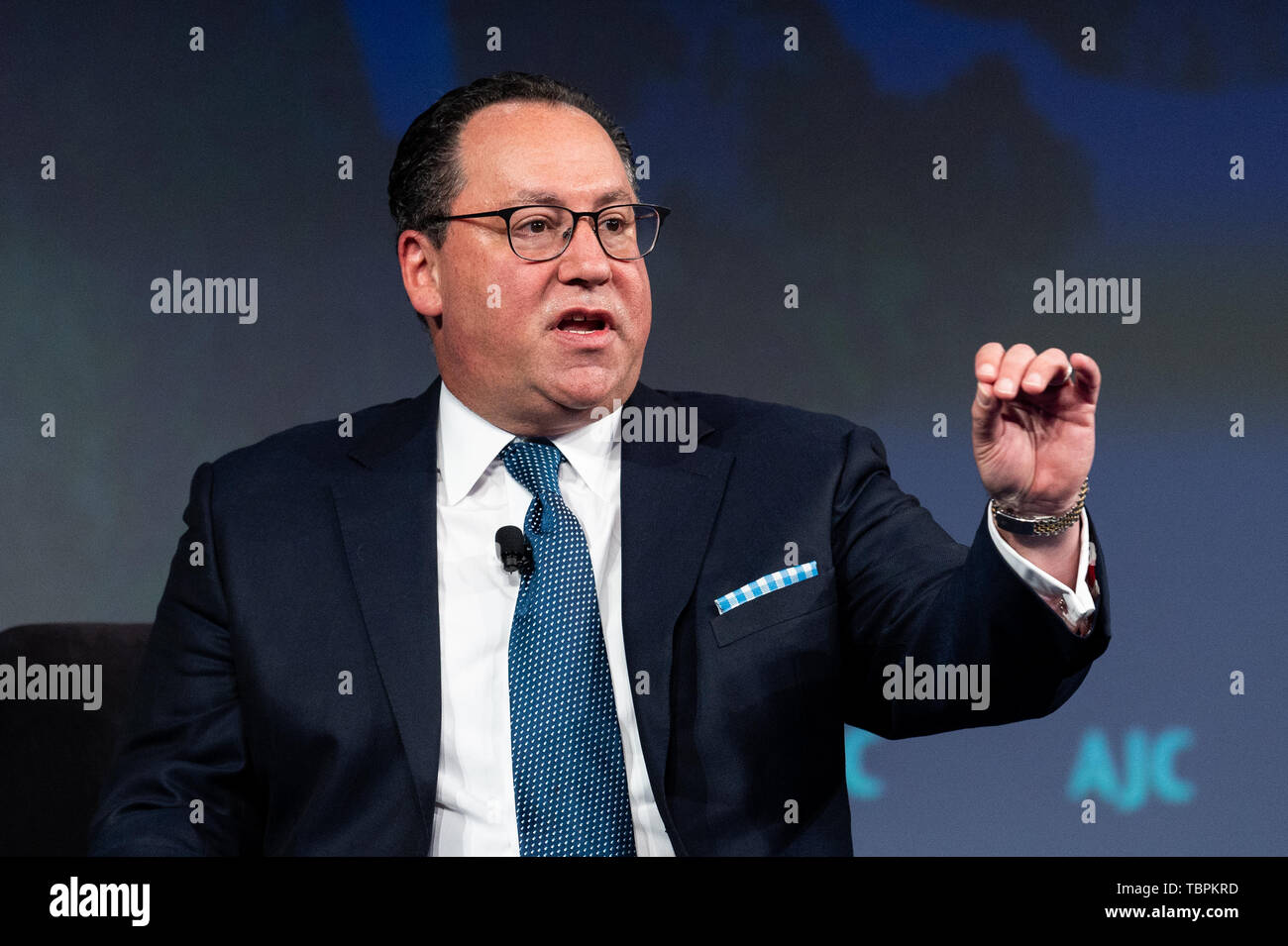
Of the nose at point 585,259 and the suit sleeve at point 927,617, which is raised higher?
the nose at point 585,259

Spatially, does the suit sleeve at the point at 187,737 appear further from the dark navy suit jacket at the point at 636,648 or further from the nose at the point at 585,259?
the nose at the point at 585,259

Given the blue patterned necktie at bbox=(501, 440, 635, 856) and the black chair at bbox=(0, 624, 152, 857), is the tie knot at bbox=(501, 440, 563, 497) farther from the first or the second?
the black chair at bbox=(0, 624, 152, 857)

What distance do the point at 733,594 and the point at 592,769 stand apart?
329 mm

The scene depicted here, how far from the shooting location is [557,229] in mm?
2221

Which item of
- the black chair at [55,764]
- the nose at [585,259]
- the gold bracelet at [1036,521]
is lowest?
the black chair at [55,764]

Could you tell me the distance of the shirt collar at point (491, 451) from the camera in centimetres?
224

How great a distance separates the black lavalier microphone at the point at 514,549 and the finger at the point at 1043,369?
79cm

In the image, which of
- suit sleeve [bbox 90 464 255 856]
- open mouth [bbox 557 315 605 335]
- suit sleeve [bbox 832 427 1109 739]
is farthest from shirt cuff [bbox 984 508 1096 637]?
suit sleeve [bbox 90 464 255 856]

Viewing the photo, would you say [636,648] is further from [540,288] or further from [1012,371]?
[1012,371]

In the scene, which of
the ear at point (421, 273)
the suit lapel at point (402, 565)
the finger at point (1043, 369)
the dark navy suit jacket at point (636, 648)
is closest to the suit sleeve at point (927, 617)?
the dark navy suit jacket at point (636, 648)

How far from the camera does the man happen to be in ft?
6.77

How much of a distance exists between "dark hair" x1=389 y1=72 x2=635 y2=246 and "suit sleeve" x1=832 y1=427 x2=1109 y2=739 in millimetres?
687

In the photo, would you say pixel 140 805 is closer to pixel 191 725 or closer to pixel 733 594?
pixel 191 725
